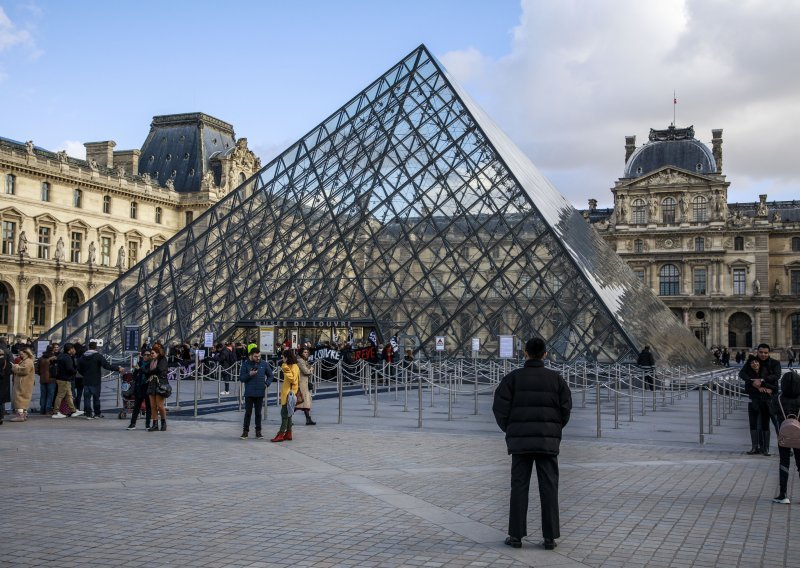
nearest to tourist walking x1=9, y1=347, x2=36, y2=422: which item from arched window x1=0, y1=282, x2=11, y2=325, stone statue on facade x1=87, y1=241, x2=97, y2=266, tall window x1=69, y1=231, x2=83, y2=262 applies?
arched window x1=0, y1=282, x2=11, y2=325

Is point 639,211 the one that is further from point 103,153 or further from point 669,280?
point 103,153

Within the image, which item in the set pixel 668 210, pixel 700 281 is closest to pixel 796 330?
pixel 700 281

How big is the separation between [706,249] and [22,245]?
54766mm

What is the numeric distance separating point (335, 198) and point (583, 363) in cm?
1015

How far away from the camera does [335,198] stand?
28438mm

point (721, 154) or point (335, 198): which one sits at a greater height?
point (721, 154)

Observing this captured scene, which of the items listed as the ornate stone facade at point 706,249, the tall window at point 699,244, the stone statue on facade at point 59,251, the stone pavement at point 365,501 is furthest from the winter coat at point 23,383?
the tall window at point 699,244

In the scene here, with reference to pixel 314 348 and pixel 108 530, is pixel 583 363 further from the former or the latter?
pixel 108 530

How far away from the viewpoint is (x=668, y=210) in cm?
7769

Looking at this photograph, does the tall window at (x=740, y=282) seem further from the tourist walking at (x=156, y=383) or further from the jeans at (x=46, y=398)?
the tourist walking at (x=156, y=383)

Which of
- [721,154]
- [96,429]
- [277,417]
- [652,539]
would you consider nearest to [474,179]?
[277,417]

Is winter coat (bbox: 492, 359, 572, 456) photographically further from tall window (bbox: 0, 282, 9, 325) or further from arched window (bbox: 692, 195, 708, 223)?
arched window (bbox: 692, 195, 708, 223)

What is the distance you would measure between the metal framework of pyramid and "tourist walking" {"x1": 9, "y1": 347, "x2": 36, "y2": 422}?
10.9 m

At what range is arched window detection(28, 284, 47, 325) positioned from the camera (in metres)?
53.9
